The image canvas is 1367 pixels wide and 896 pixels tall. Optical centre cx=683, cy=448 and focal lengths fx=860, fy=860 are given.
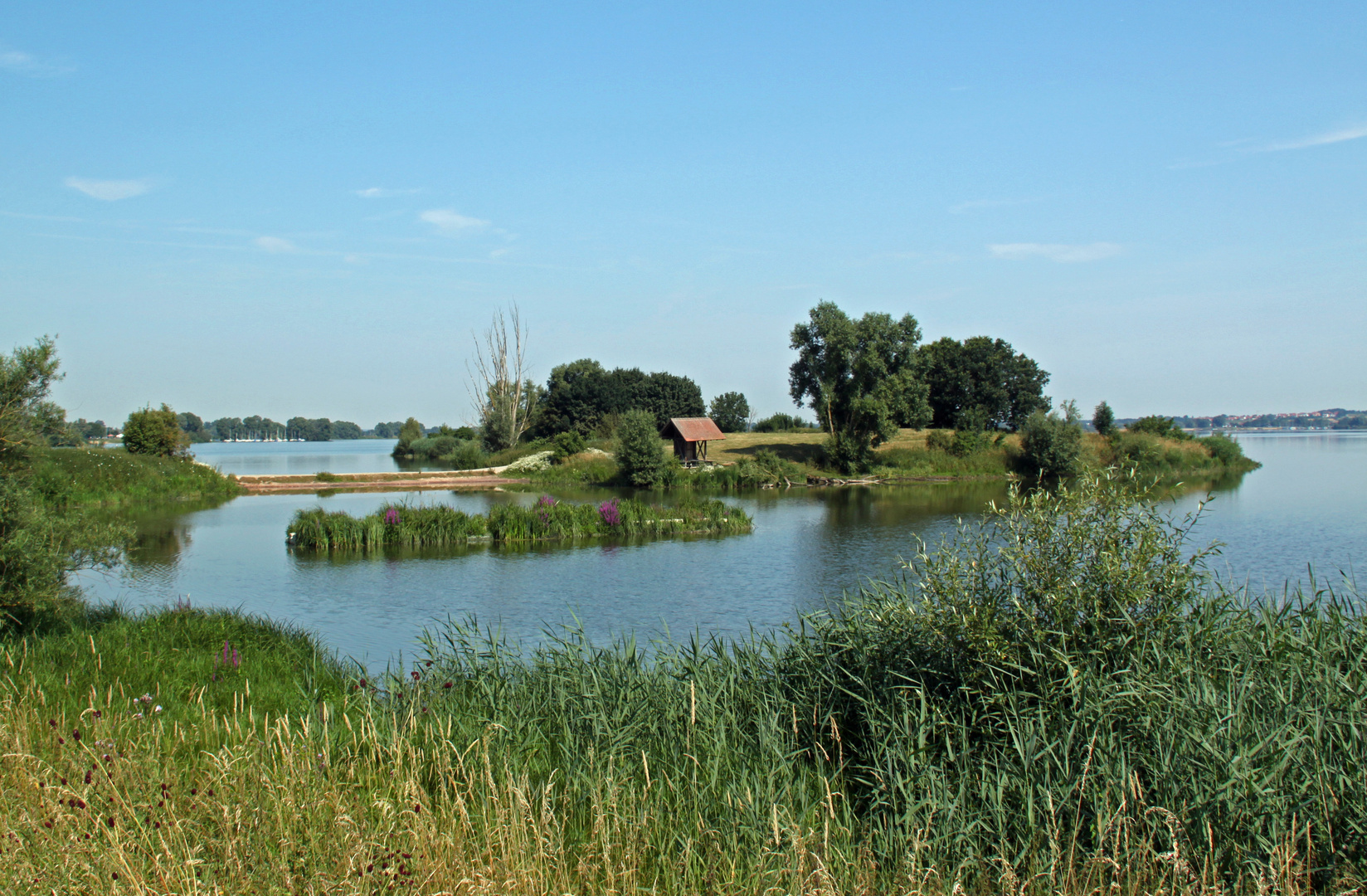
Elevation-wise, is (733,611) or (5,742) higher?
(5,742)

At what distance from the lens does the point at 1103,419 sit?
168ft

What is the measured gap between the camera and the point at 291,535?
2131 centimetres

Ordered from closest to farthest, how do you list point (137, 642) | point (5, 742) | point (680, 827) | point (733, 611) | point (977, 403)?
point (680, 827), point (5, 742), point (137, 642), point (733, 611), point (977, 403)

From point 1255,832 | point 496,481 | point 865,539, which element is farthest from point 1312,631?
point 496,481

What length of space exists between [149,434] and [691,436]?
2537cm

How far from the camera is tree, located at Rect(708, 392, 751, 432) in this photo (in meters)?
71.0

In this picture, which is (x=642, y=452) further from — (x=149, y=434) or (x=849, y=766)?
(x=849, y=766)

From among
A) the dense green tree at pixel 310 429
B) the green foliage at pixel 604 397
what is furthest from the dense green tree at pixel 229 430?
the green foliage at pixel 604 397

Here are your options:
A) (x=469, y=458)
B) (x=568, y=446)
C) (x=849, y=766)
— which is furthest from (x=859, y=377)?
(x=849, y=766)

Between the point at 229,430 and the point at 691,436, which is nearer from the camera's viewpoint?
the point at 691,436

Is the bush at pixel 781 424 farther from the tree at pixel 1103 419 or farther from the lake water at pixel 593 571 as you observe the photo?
the lake water at pixel 593 571

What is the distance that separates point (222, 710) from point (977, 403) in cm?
5513

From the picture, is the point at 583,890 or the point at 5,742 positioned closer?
the point at 583,890

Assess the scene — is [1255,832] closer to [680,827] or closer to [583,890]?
[680,827]
